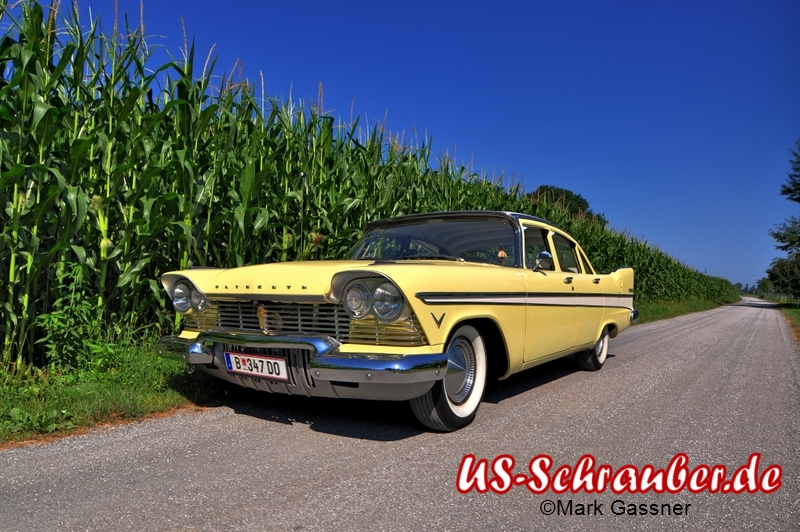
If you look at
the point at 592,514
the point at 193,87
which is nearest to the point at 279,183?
the point at 193,87

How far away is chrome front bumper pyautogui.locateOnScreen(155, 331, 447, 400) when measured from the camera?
303 cm

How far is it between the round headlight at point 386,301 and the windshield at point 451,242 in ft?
4.26

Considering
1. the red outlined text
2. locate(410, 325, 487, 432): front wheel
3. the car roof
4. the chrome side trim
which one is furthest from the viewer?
the car roof

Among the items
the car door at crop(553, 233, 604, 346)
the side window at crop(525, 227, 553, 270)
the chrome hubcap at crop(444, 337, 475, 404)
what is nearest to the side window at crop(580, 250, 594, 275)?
the car door at crop(553, 233, 604, 346)

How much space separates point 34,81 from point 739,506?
503cm

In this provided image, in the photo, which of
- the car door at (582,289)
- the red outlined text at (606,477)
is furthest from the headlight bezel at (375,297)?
the car door at (582,289)

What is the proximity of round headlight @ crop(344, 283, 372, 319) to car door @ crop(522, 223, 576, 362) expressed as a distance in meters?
1.54

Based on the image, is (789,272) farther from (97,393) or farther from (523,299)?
(97,393)

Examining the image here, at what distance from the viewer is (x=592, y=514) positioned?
8.20 ft

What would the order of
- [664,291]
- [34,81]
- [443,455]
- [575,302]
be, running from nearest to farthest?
1. [443,455]
2. [34,81]
3. [575,302]
4. [664,291]

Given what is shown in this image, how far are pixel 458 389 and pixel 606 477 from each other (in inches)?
41.5

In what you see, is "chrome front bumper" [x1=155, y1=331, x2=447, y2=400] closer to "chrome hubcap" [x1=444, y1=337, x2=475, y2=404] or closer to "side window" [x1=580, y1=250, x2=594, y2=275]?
"chrome hubcap" [x1=444, y1=337, x2=475, y2=404]

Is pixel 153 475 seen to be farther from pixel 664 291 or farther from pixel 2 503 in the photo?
pixel 664 291

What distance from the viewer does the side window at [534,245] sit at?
182 inches
